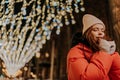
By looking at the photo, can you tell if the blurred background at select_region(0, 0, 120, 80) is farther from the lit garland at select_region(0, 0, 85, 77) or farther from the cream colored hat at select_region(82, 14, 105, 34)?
the cream colored hat at select_region(82, 14, 105, 34)

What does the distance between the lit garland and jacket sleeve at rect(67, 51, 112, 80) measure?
294 cm

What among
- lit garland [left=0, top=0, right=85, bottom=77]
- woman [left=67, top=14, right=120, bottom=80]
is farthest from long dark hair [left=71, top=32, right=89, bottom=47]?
lit garland [left=0, top=0, right=85, bottom=77]

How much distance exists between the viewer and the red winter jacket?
2.93 feet

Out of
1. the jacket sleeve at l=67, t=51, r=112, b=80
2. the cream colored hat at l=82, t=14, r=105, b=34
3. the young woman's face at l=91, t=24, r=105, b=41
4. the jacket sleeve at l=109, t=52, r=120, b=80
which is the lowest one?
the jacket sleeve at l=109, t=52, r=120, b=80

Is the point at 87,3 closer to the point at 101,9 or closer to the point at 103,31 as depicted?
the point at 101,9

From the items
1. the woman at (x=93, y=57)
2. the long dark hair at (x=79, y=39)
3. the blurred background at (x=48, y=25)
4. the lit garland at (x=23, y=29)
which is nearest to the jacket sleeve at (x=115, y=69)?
the woman at (x=93, y=57)

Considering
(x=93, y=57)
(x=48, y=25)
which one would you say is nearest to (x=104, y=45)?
(x=93, y=57)

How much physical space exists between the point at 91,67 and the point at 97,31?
0.16m

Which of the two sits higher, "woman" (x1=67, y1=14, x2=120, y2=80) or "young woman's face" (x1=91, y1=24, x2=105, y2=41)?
"young woman's face" (x1=91, y1=24, x2=105, y2=41)

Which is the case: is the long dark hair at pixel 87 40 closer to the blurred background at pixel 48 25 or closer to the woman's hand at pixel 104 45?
the woman's hand at pixel 104 45

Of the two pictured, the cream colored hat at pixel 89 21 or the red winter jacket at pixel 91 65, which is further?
the cream colored hat at pixel 89 21

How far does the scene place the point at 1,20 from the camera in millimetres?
3939

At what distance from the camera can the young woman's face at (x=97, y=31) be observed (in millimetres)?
988

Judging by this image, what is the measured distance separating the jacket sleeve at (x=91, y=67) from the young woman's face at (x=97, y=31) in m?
0.07
